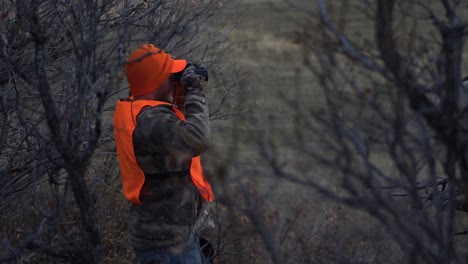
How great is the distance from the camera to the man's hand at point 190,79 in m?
3.93

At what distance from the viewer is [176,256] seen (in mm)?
3707

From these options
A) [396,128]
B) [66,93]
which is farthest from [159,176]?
[396,128]

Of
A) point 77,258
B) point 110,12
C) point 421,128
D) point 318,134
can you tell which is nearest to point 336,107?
point 318,134

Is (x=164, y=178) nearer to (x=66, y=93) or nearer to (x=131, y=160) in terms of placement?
(x=131, y=160)

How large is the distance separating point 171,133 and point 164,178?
0.23 metres

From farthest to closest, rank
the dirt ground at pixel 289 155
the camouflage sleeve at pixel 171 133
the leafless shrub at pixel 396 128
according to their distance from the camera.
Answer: the camouflage sleeve at pixel 171 133, the dirt ground at pixel 289 155, the leafless shrub at pixel 396 128

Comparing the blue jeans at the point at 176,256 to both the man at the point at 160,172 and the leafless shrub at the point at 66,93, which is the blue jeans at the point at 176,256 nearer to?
the man at the point at 160,172

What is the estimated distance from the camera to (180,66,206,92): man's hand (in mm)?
3930

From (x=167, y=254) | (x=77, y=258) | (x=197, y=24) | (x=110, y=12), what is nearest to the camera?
(x=77, y=258)

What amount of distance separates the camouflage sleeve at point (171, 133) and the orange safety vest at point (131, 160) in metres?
0.05

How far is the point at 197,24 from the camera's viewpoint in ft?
24.0

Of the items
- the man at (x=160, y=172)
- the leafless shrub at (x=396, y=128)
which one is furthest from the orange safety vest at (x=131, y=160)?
the leafless shrub at (x=396, y=128)

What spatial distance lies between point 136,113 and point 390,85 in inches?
68.4

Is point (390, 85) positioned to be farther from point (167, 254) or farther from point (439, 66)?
point (167, 254)
